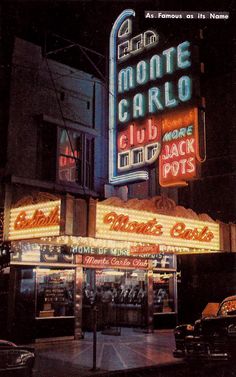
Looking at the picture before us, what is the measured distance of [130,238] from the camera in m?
13.4

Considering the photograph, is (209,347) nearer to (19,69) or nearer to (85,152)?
(85,152)

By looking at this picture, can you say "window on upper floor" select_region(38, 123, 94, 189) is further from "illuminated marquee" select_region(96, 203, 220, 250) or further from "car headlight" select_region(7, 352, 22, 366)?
"car headlight" select_region(7, 352, 22, 366)

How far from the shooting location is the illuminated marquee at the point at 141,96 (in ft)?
48.9

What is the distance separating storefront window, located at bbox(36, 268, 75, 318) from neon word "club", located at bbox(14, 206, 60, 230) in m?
3.27

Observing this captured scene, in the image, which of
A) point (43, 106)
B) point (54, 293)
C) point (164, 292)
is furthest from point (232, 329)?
point (43, 106)

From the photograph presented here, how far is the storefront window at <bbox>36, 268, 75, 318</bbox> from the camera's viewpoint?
16.4 meters

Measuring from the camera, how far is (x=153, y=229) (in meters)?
14.0

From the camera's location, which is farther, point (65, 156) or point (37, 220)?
point (65, 156)

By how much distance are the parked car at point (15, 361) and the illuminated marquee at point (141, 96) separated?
7.21m

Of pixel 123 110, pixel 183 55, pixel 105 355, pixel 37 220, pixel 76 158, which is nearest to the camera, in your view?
pixel 37 220

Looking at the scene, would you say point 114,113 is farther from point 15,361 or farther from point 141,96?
point 15,361

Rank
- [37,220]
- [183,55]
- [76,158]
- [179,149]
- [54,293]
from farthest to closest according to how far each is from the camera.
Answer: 1. [76,158]
2. [54,293]
3. [183,55]
4. [179,149]
5. [37,220]

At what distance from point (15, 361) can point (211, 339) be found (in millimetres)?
5200

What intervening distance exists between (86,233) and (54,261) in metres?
4.89
